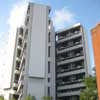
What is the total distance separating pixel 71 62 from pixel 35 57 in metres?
10.6

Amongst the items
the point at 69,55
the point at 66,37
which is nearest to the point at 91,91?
the point at 69,55

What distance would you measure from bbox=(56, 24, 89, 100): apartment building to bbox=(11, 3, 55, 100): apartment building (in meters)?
3.52

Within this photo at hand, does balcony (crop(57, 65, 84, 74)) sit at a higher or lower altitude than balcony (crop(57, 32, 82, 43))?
lower

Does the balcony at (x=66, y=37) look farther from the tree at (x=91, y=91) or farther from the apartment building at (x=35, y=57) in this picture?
the tree at (x=91, y=91)

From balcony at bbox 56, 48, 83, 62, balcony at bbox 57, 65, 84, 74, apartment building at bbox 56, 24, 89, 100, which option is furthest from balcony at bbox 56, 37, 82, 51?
balcony at bbox 57, 65, 84, 74

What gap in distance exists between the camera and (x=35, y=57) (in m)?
44.8

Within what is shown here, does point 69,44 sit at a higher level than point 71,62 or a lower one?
higher

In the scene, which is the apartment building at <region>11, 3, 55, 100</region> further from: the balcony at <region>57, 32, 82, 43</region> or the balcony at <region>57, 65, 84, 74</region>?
the balcony at <region>57, 65, 84, 74</region>

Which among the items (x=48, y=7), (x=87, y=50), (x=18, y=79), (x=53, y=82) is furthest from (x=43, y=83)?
(x=48, y=7)

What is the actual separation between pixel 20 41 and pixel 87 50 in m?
18.3

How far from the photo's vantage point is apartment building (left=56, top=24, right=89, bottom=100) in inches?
1857

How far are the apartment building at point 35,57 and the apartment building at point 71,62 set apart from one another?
3520mm

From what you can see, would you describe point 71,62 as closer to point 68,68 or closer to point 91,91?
point 68,68

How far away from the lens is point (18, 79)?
4878 centimetres
